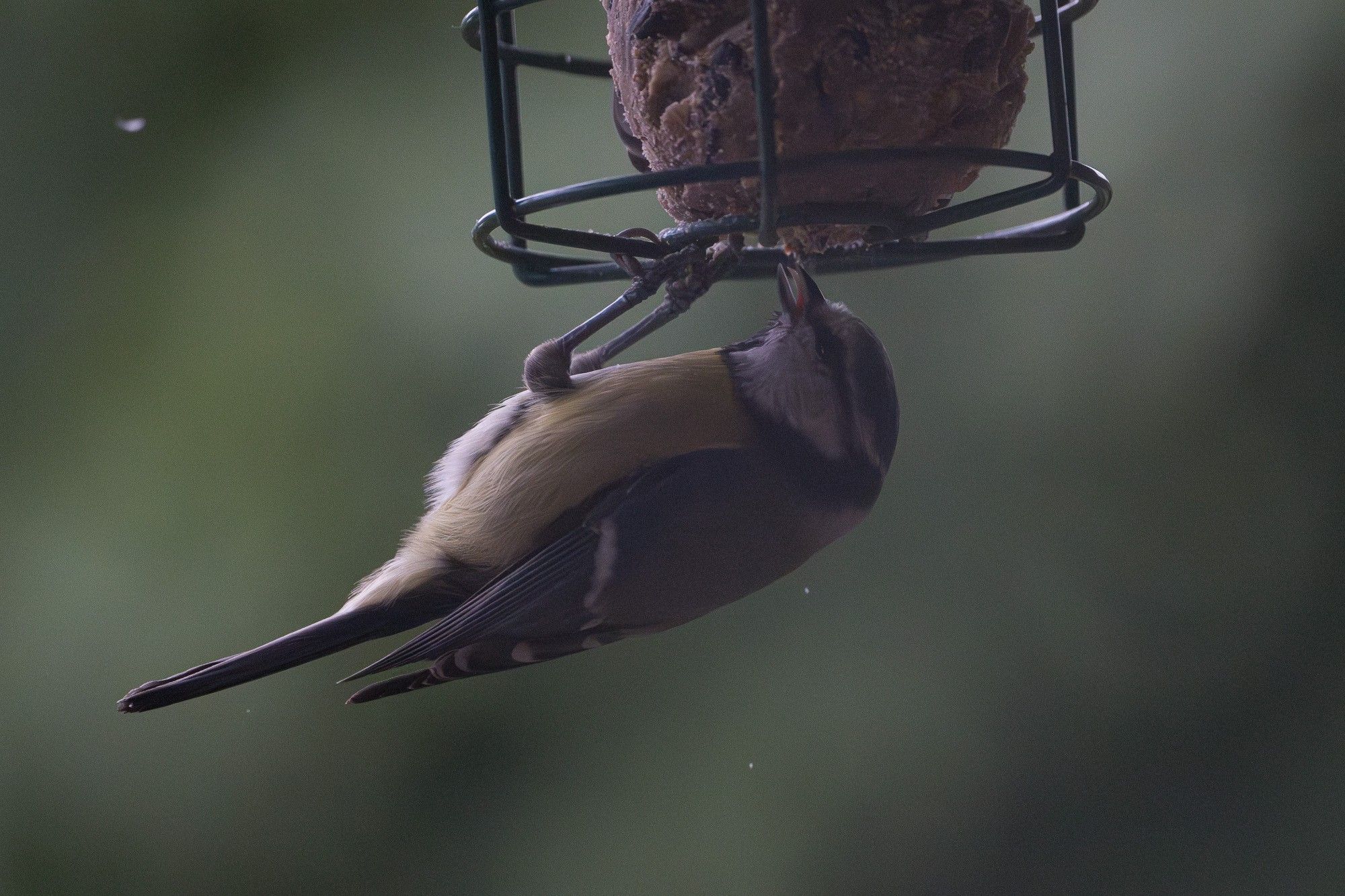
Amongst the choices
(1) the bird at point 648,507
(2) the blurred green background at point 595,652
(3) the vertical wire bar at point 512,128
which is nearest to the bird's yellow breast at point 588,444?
(1) the bird at point 648,507

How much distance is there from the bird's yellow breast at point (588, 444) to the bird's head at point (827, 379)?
0.23ft

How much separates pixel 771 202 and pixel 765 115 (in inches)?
3.4

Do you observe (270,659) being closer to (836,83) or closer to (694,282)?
(694,282)

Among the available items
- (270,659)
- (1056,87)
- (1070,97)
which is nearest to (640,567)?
(270,659)

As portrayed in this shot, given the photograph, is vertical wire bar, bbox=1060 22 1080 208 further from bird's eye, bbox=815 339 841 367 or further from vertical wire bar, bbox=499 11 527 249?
vertical wire bar, bbox=499 11 527 249

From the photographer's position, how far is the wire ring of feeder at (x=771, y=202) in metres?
1.11

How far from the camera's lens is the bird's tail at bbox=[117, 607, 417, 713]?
4.50 feet

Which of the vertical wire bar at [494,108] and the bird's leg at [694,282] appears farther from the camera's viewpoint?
the bird's leg at [694,282]

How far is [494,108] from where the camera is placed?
134 cm

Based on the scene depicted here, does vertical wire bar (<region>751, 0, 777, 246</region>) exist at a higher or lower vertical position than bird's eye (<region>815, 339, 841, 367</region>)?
higher

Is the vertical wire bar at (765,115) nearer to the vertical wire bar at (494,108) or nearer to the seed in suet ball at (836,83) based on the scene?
the seed in suet ball at (836,83)

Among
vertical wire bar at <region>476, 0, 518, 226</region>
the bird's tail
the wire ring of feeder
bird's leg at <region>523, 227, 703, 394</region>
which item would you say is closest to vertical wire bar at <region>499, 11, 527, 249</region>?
the wire ring of feeder

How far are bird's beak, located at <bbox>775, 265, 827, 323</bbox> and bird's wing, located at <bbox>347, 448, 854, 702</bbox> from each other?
20 centimetres

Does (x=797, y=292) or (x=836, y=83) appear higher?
(x=836, y=83)
